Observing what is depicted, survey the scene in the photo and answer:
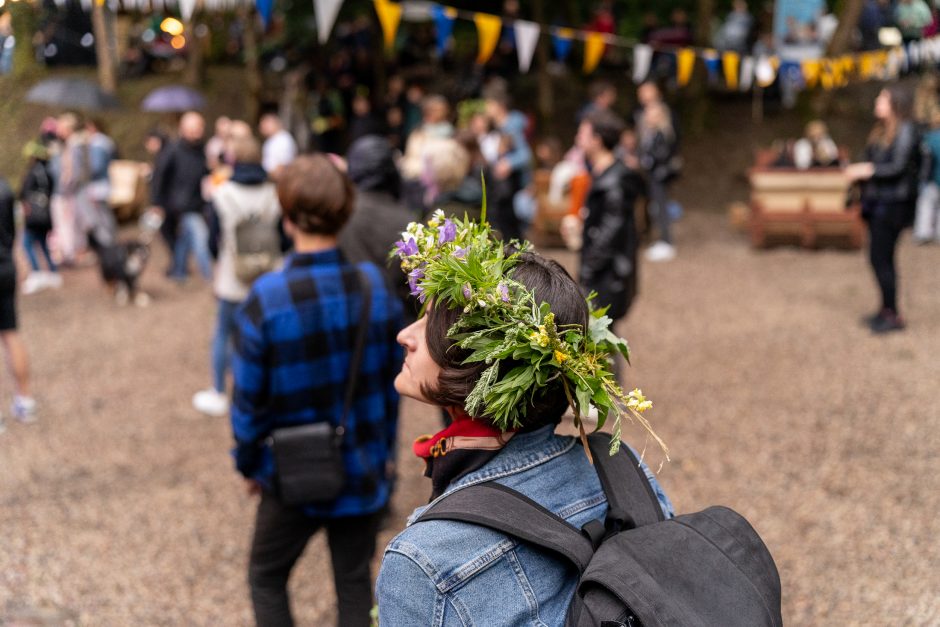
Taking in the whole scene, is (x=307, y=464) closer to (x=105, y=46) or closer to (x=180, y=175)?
(x=180, y=175)

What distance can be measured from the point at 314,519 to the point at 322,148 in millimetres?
13302

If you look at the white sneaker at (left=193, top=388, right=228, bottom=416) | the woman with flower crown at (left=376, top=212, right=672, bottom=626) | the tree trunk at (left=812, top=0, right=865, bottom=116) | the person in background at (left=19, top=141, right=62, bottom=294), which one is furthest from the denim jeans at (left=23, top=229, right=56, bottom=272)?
the tree trunk at (left=812, top=0, right=865, bottom=116)

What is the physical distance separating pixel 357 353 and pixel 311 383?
7.0 inches

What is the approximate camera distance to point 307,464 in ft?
9.63

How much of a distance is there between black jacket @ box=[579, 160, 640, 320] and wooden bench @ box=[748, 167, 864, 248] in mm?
6284

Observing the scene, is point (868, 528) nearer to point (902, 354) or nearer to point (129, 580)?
point (902, 354)

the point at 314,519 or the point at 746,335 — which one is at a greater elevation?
the point at 314,519

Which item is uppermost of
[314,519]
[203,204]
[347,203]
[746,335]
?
[347,203]

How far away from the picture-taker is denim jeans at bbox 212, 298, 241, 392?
5.62 m

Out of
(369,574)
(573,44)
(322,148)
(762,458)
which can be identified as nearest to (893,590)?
(762,458)

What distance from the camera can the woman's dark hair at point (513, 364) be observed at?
1.67 meters

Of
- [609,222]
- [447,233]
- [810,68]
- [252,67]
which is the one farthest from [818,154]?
[447,233]

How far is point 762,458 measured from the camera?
546 cm

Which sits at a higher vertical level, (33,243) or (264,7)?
(264,7)
